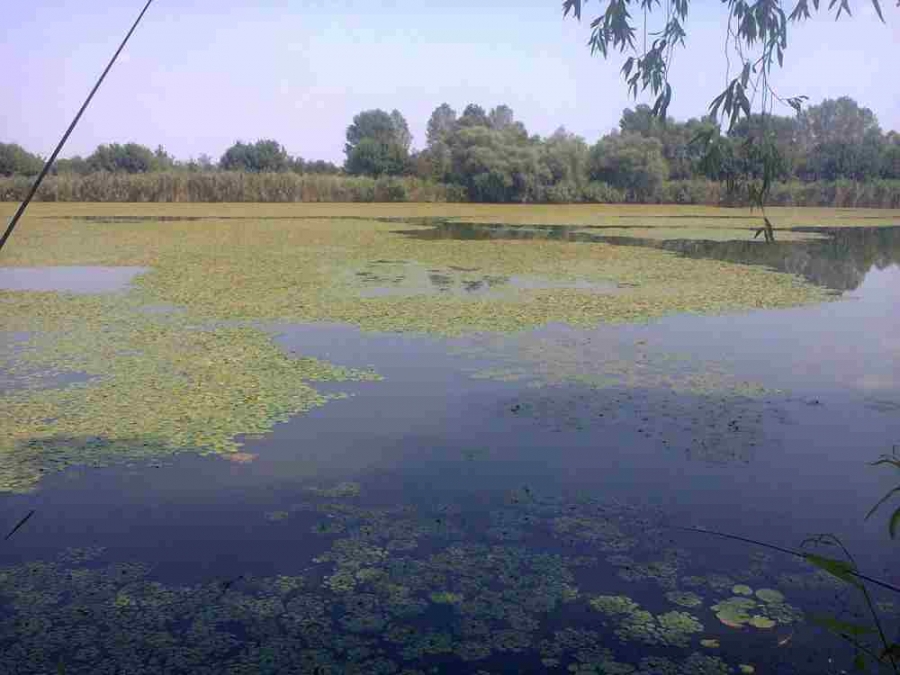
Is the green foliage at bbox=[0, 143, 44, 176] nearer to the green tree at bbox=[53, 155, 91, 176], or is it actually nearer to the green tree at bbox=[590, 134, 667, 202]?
the green tree at bbox=[53, 155, 91, 176]

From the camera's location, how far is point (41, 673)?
2.00m

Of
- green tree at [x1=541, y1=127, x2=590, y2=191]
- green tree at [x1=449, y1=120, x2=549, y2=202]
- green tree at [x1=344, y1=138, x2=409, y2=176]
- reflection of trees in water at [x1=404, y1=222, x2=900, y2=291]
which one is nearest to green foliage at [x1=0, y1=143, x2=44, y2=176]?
green tree at [x1=344, y1=138, x2=409, y2=176]

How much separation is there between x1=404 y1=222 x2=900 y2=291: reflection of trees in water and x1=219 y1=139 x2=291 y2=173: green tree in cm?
2237

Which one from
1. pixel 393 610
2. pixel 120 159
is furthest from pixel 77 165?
pixel 393 610

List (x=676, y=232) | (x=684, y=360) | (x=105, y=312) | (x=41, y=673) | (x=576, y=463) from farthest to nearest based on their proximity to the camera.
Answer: (x=676, y=232), (x=105, y=312), (x=684, y=360), (x=576, y=463), (x=41, y=673)

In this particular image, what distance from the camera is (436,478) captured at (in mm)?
3211

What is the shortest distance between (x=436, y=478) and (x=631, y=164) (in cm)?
2586

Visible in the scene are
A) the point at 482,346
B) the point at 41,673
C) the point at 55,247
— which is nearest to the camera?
the point at 41,673

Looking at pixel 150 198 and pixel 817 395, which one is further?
pixel 150 198

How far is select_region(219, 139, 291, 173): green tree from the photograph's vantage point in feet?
122

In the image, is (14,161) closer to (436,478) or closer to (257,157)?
(257,157)

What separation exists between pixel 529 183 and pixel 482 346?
73.9 feet

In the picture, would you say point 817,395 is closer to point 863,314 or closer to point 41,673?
point 863,314

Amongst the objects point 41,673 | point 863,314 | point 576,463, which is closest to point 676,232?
point 863,314
